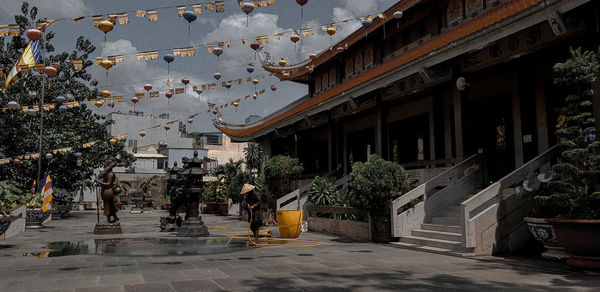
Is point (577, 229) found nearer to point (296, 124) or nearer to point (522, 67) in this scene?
point (522, 67)

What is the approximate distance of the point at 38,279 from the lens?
19.4ft

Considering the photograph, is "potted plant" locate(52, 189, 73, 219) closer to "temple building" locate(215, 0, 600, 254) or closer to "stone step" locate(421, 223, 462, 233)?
"temple building" locate(215, 0, 600, 254)

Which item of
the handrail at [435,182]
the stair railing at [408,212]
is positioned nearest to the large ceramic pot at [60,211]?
the stair railing at [408,212]

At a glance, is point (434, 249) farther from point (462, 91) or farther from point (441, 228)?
point (462, 91)

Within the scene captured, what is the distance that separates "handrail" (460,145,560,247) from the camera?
26.8 feet

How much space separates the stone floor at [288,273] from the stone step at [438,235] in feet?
2.78

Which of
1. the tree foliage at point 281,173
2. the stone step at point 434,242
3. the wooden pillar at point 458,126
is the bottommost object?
the stone step at point 434,242

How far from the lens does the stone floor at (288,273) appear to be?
17.8ft

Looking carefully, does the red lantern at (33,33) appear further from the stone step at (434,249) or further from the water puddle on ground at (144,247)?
the stone step at (434,249)

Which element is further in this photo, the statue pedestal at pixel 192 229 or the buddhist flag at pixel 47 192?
the buddhist flag at pixel 47 192

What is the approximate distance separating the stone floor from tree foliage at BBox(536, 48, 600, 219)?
1.00 metres

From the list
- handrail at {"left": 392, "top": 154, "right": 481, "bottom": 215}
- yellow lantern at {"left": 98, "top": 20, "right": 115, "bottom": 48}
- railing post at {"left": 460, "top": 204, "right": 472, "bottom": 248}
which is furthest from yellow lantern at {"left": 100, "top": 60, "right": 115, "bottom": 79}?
railing post at {"left": 460, "top": 204, "right": 472, "bottom": 248}

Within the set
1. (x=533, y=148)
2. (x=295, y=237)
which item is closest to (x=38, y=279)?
(x=295, y=237)

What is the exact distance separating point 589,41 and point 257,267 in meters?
7.35
